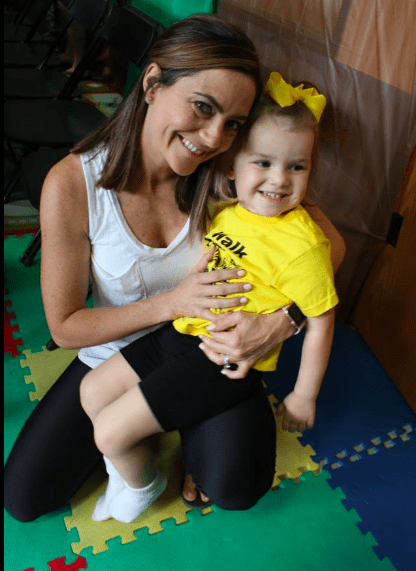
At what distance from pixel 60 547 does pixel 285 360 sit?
111 centimetres

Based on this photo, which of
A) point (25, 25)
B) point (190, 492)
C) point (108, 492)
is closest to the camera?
point (108, 492)

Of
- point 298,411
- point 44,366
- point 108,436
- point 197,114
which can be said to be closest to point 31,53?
point 44,366

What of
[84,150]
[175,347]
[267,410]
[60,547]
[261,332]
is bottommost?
[60,547]

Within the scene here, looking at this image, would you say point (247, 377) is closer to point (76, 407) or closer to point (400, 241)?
point (76, 407)

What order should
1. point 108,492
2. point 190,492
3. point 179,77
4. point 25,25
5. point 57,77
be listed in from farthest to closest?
point 25,25 → point 57,77 → point 190,492 → point 108,492 → point 179,77

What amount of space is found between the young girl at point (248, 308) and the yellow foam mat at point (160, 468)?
0.10 metres

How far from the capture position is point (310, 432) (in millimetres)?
1867

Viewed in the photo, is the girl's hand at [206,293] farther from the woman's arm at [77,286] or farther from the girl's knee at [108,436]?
the girl's knee at [108,436]

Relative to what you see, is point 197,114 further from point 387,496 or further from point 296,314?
point 387,496

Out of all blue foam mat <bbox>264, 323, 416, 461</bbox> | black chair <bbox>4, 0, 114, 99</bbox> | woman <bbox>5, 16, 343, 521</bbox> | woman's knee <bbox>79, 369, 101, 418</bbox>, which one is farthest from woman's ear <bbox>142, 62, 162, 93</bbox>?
black chair <bbox>4, 0, 114, 99</bbox>

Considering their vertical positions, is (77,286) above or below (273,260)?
below

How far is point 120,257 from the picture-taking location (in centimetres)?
130

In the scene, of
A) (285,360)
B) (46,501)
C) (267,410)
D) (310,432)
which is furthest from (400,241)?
(46,501)

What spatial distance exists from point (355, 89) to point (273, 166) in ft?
2.87
